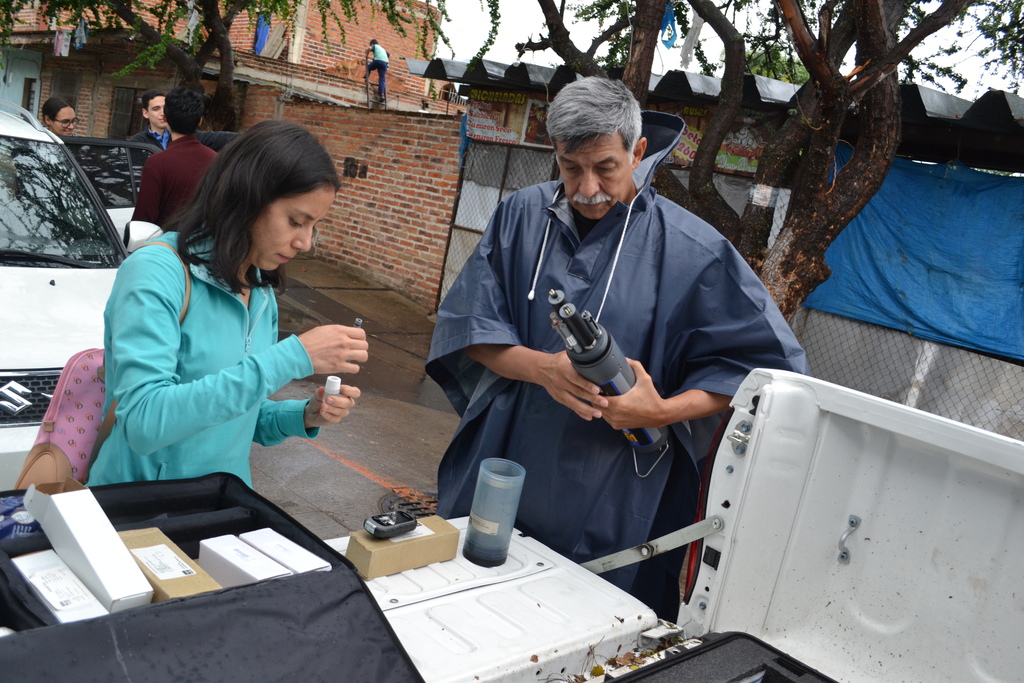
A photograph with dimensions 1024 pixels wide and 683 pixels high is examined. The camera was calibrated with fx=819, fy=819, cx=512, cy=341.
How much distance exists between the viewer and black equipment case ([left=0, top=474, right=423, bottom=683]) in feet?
3.49

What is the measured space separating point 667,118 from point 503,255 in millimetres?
634

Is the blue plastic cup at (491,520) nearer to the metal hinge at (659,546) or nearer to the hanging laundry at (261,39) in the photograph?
the metal hinge at (659,546)

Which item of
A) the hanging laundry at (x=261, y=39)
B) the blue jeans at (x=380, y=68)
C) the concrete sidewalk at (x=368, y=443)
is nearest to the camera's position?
the concrete sidewalk at (x=368, y=443)

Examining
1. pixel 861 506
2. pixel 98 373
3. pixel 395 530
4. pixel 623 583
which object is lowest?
pixel 623 583

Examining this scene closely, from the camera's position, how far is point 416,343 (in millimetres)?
8875

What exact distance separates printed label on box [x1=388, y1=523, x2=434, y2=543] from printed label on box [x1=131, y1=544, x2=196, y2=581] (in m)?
0.49

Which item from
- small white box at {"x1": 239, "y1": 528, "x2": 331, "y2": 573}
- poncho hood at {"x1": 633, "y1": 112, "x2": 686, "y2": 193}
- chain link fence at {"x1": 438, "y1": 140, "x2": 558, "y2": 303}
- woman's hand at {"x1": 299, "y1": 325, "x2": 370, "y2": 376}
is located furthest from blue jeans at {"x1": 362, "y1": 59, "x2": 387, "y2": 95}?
small white box at {"x1": 239, "y1": 528, "x2": 331, "y2": 573}

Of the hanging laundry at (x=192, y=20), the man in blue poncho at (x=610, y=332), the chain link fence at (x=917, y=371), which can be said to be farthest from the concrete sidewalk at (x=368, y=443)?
the hanging laundry at (x=192, y=20)

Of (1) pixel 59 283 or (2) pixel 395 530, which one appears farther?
(1) pixel 59 283

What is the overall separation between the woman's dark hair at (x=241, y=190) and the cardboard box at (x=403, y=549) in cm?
62

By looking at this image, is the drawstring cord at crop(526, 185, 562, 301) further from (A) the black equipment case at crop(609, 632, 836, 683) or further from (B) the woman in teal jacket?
(A) the black equipment case at crop(609, 632, 836, 683)

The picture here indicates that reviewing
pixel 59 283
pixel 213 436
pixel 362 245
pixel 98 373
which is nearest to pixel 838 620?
pixel 213 436

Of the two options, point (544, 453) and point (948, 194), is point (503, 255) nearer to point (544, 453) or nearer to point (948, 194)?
point (544, 453)

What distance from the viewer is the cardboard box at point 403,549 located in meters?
1.70
